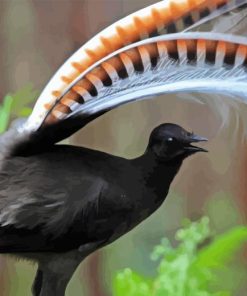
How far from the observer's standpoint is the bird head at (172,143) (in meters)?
1.12

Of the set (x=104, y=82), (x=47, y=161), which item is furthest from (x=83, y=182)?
(x=104, y=82)

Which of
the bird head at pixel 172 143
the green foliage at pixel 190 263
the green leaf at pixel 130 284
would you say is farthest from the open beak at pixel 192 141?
the green leaf at pixel 130 284

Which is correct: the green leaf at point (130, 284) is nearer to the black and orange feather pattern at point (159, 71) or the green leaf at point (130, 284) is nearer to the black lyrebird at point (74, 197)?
the black lyrebird at point (74, 197)

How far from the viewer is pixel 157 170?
1.13m

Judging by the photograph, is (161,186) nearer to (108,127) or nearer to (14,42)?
(108,127)

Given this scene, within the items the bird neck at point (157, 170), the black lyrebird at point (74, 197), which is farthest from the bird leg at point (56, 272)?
the bird neck at point (157, 170)

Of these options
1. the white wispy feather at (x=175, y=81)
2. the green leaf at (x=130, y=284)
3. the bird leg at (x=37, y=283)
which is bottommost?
the bird leg at (x=37, y=283)

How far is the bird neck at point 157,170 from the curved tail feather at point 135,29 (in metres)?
0.16

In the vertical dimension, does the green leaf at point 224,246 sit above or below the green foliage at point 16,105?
below

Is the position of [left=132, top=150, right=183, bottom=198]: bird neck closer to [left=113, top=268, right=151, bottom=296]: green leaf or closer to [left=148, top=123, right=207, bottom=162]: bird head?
[left=148, top=123, right=207, bottom=162]: bird head

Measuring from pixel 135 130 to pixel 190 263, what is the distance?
0.27 metres

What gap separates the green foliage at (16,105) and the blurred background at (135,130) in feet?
0.04

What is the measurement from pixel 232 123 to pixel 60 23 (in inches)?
14.5

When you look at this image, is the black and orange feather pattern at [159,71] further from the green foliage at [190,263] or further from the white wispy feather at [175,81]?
the green foliage at [190,263]
